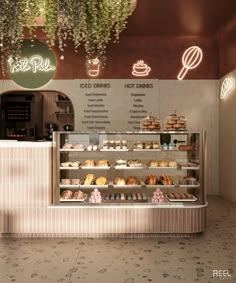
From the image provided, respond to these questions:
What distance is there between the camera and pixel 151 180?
5012 mm

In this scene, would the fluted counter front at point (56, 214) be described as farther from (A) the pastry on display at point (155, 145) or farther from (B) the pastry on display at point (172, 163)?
(A) the pastry on display at point (155, 145)

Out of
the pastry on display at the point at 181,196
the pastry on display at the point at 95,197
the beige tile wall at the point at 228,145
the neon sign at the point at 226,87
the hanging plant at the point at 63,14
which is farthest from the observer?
the neon sign at the point at 226,87

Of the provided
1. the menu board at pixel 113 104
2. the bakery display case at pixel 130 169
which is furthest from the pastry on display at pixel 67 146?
the menu board at pixel 113 104

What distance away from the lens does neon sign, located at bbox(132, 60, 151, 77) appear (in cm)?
816

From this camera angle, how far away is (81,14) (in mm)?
4434

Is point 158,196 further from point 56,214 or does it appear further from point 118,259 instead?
point 56,214

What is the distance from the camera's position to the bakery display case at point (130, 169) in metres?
4.84

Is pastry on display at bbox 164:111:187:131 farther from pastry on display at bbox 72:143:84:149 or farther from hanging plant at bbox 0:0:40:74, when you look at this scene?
hanging plant at bbox 0:0:40:74

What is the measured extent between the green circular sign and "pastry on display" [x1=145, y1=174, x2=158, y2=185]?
4.37 meters

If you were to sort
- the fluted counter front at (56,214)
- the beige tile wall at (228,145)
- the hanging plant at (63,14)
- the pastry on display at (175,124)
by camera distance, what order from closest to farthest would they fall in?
1. the hanging plant at (63,14)
2. the fluted counter front at (56,214)
3. the pastry on display at (175,124)
4. the beige tile wall at (228,145)

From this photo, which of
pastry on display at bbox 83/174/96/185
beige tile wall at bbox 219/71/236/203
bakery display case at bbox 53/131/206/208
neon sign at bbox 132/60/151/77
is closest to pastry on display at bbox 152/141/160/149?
bakery display case at bbox 53/131/206/208

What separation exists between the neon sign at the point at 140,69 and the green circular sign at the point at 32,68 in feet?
7.24

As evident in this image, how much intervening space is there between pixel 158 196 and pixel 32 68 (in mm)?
5050

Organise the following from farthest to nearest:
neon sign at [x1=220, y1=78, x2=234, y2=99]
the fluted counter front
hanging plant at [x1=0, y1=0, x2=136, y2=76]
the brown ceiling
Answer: neon sign at [x1=220, y1=78, x2=234, y2=99]
the brown ceiling
the fluted counter front
hanging plant at [x1=0, y1=0, x2=136, y2=76]
